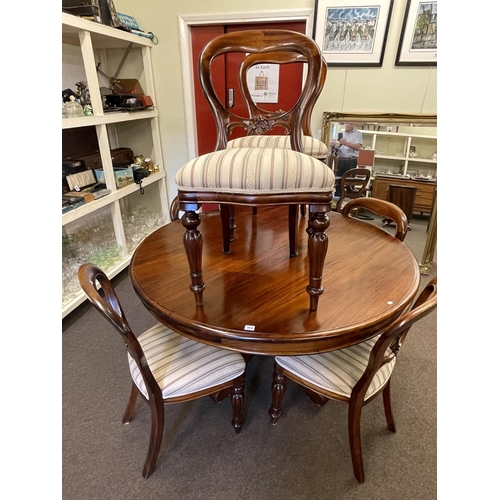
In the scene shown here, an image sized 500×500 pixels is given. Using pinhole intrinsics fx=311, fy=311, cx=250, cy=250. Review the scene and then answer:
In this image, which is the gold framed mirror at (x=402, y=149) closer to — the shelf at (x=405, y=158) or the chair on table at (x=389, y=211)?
the shelf at (x=405, y=158)

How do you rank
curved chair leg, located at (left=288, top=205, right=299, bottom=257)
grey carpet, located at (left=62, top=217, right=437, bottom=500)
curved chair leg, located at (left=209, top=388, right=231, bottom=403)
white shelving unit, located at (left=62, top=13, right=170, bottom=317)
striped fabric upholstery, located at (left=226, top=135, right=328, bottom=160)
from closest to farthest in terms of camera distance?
1. grey carpet, located at (left=62, top=217, right=437, bottom=500)
2. curved chair leg, located at (left=288, top=205, right=299, bottom=257)
3. curved chair leg, located at (left=209, top=388, right=231, bottom=403)
4. striped fabric upholstery, located at (left=226, top=135, right=328, bottom=160)
5. white shelving unit, located at (left=62, top=13, right=170, bottom=317)

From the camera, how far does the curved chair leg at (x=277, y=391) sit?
127 cm

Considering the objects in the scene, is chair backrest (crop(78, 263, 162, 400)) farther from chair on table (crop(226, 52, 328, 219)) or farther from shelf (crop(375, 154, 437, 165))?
shelf (crop(375, 154, 437, 165))

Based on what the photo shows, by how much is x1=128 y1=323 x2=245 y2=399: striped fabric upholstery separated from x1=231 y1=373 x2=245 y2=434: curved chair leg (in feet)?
0.28

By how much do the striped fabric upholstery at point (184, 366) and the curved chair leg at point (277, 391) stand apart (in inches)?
6.8

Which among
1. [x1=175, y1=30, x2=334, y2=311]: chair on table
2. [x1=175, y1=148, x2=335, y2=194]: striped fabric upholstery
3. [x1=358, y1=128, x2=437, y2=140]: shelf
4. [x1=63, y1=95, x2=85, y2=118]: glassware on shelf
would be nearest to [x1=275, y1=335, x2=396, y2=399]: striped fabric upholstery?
[x1=175, y1=30, x2=334, y2=311]: chair on table

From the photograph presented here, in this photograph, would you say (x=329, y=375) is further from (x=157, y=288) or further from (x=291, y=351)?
(x=157, y=288)

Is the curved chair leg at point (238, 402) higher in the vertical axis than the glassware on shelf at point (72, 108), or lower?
lower

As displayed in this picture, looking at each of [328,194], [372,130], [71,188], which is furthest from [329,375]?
[372,130]

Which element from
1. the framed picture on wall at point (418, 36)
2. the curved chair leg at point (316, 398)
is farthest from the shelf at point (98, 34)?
the curved chair leg at point (316, 398)

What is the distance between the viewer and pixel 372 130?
2.72m

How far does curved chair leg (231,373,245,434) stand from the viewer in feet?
4.07

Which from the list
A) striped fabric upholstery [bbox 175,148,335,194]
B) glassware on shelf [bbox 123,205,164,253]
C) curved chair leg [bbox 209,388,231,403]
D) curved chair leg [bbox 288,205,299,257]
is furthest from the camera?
glassware on shelf [bbox 123,205,164,253]

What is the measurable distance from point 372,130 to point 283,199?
7.57 feet
